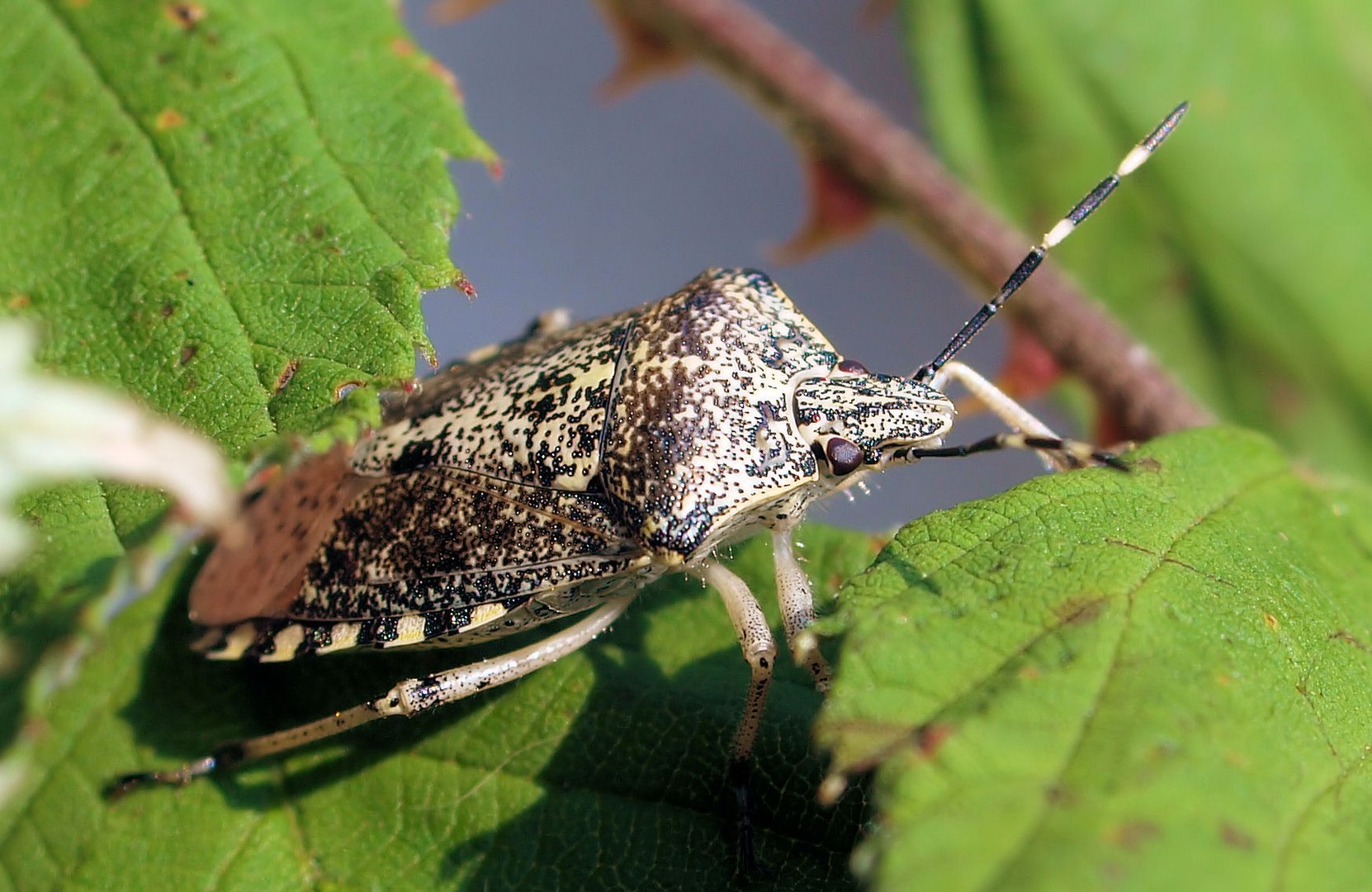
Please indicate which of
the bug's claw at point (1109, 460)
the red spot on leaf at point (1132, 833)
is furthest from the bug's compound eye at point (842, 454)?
the red spot on leaf at point (1132, 833)

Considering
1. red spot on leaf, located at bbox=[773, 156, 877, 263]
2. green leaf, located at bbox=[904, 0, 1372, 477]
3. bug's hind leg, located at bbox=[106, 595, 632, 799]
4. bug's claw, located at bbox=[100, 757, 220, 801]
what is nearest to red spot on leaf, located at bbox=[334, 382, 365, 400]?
bug's hind leg, located at bbox=[106, 595, 632, 799]

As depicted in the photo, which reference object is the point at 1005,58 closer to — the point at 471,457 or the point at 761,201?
the point at 471,457

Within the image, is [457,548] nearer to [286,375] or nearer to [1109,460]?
[286,375]

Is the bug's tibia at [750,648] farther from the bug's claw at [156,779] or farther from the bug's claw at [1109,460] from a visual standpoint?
the bug's claw at [156,779]

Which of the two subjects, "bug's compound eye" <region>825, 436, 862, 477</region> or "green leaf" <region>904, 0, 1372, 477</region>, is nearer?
"bug's compound eye" <region>825, 436, 862, 477</region>

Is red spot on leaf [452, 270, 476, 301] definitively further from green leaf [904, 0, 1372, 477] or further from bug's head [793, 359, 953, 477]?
green leaf [904, 0, 1372, 477]

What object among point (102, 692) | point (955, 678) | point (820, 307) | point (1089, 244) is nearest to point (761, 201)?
point (820, 307)

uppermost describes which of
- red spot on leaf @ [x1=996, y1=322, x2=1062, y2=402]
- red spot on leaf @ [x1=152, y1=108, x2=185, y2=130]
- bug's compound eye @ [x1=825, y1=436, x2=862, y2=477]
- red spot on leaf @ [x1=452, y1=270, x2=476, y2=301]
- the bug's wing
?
red spot on leaf @ [x1=152, y1=108, x2=185, y2=130]
